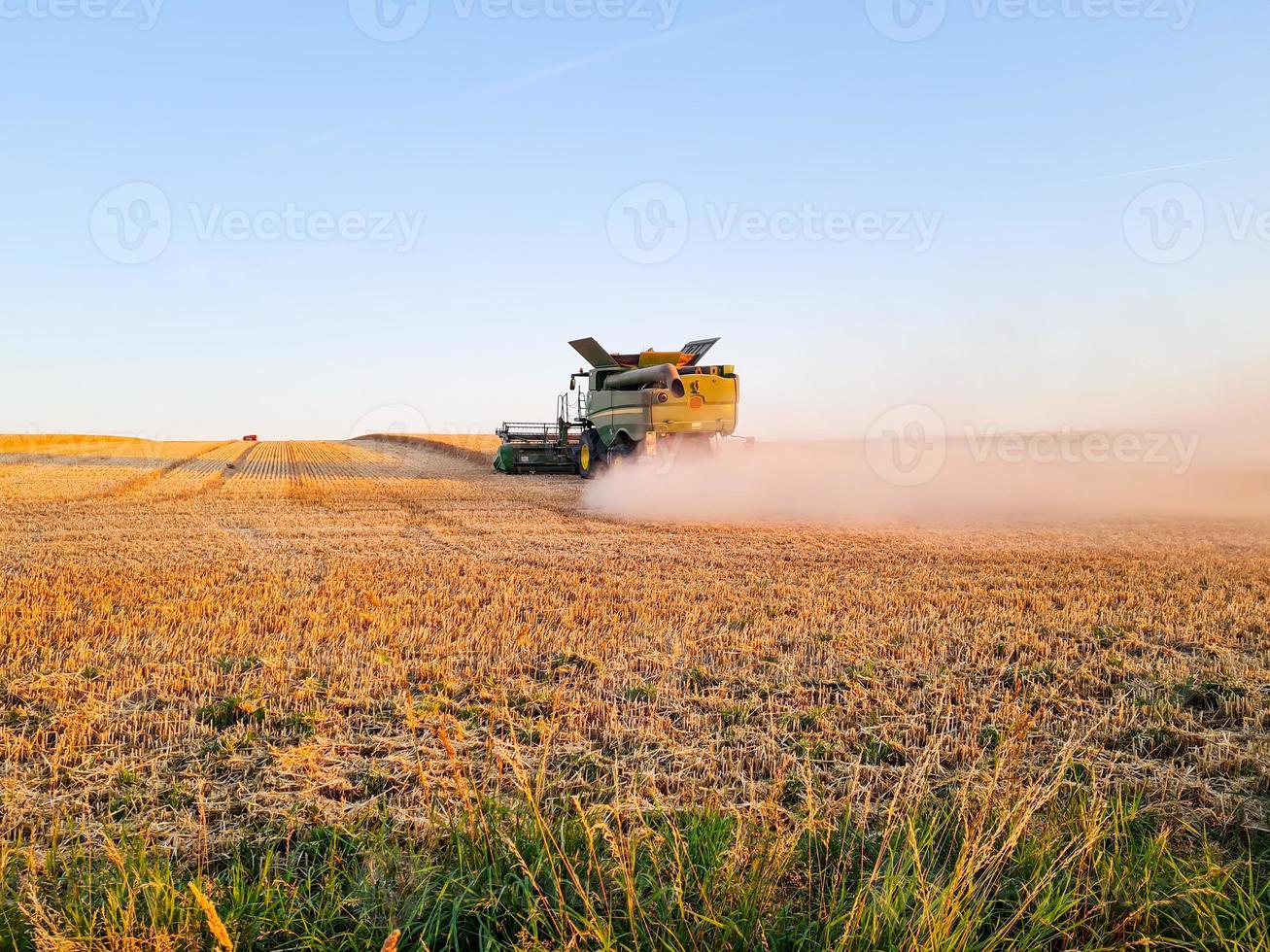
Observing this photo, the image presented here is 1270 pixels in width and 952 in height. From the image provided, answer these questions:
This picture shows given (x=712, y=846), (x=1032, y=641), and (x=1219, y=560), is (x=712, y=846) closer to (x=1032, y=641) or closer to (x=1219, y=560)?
(x=1032, y=641)

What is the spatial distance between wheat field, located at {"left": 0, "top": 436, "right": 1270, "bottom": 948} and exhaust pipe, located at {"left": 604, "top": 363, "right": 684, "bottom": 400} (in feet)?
26.3

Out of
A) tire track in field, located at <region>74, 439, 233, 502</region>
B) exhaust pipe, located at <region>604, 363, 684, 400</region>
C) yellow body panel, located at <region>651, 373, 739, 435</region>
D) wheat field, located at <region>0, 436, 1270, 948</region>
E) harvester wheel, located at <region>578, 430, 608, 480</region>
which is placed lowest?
wheat field, located at <region>0, 436, 1270, 948</region>

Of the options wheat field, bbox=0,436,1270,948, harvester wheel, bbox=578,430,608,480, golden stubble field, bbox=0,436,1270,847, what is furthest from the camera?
harvester wheel, bbox=578,430,608,480

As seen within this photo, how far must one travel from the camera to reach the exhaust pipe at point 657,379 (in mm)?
19328

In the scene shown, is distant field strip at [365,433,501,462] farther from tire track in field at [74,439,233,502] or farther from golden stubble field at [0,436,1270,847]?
golden stubble field at [0,436,1270,847]

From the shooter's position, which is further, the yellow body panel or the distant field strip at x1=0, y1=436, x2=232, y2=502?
the distant field strip at x1=0, y1=436, x2=232, y2=502

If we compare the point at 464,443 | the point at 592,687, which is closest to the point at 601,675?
the point at 592,687

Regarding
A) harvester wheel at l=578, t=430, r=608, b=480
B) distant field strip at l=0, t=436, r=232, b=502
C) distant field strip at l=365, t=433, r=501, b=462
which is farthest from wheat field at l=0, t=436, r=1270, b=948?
distant field strip at l=365, t=433, r=501, b=462

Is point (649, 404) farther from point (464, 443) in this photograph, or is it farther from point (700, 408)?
point (464, 443)

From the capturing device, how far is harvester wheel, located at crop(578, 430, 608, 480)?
2275 centimetres

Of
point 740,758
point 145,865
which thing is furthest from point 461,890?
point 740,758

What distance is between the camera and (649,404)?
1950 cm

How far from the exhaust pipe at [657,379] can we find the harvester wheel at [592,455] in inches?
95.7

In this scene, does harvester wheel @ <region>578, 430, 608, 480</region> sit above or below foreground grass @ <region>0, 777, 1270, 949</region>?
above
